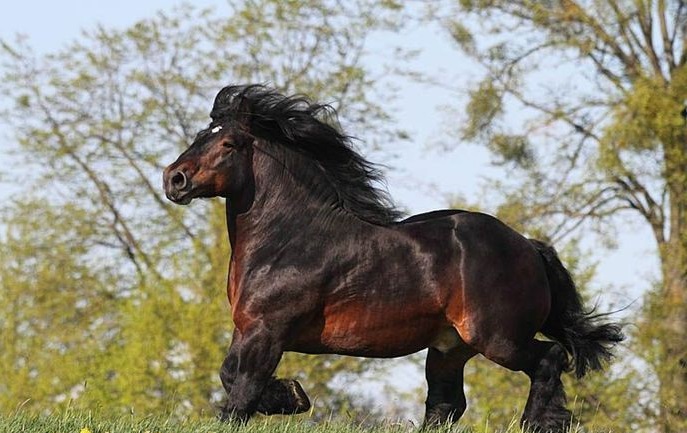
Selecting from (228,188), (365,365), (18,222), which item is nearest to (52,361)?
(18,222)

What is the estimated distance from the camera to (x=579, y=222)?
2658 cm

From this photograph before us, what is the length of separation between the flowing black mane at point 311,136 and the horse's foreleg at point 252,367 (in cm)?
102

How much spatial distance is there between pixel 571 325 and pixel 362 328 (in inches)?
62.9

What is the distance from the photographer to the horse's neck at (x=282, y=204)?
882 centimetres

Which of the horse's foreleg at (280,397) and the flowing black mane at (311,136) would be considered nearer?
the horse's foreleg at (280,397)

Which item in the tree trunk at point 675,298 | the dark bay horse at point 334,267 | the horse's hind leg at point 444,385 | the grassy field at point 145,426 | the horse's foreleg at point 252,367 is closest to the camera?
the grassy field at point 145,426

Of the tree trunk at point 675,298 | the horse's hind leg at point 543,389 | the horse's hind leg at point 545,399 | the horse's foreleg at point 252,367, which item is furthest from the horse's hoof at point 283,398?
the tree trunk at point 675,298

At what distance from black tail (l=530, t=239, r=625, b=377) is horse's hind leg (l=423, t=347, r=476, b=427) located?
25.7 inches

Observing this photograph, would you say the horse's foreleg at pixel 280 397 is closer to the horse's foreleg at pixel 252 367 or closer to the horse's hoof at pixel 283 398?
the horse's hoof at pixel 283 398

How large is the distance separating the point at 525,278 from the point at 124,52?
25869 mm

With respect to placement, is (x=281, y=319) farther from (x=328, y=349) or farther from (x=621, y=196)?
(x=621, y=196)

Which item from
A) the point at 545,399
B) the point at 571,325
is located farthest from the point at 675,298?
the point at 545,399

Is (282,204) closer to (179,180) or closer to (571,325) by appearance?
(179,180)

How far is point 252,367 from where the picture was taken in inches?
333
